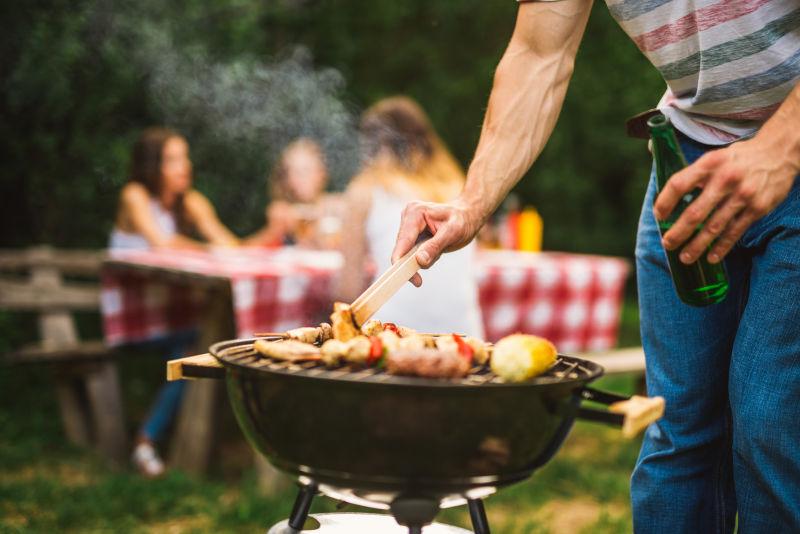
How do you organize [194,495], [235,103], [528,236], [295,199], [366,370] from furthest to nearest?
1. [235,103]
2. [295,199]
3. [528,236]
4. [194,495]
5. [366,370]

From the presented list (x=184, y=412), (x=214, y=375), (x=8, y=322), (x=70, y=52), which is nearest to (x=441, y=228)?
(x=214, y=375)

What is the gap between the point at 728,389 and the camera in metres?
1.70

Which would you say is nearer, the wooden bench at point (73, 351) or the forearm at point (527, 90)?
the forearm at point (527, 90)

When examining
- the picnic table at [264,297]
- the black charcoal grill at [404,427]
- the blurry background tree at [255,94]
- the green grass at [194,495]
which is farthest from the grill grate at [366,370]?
the blurry background tree at [255,94]

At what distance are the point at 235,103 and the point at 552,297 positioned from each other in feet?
12.0

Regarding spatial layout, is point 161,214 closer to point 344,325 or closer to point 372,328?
point 372,328

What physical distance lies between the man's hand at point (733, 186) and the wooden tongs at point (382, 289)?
449mm

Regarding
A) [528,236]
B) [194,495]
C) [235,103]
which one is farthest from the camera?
[235,103]

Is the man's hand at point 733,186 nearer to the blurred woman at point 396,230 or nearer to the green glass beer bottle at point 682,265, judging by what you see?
the green glass beer bottle at point 682,265

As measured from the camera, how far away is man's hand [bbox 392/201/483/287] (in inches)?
62.9

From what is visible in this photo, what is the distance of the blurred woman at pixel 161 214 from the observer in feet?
14.5

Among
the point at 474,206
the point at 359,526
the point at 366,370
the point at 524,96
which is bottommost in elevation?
the point at 359,526

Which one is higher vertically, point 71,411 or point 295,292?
point 295,292

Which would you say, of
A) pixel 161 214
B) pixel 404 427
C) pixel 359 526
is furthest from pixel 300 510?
pixel 161 214
